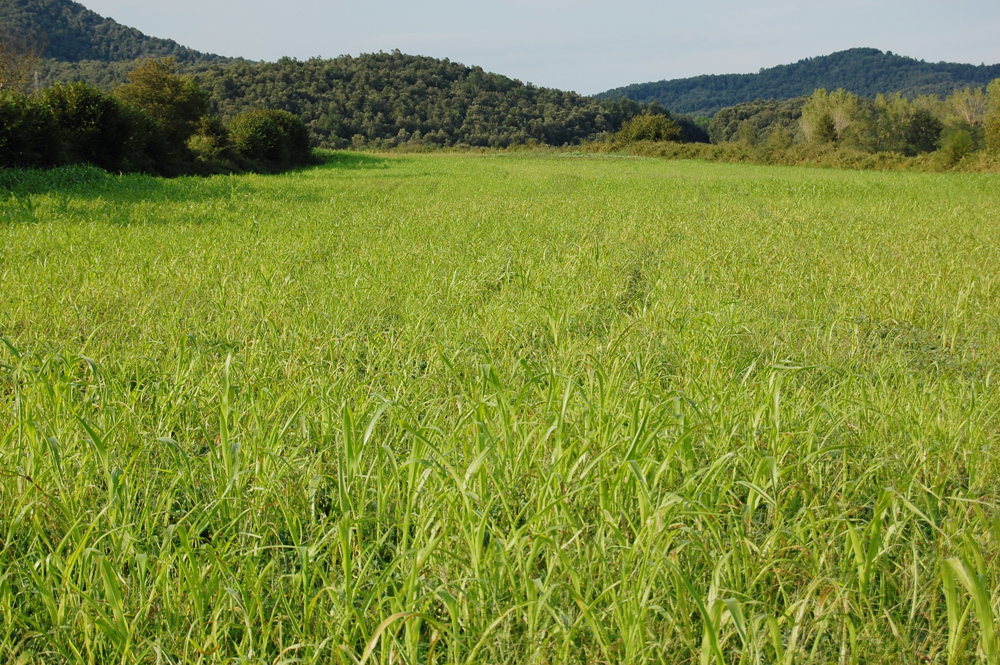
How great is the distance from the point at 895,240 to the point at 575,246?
14.9 ft

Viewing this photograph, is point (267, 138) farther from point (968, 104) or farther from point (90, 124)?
point (968, 104)

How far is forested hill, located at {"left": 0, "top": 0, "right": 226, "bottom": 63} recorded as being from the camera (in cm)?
7600

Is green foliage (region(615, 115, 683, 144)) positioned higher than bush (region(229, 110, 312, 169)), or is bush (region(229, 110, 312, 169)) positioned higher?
green foliage (region(615, 115, 683, 144))

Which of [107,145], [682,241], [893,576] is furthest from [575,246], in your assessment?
[107,145]

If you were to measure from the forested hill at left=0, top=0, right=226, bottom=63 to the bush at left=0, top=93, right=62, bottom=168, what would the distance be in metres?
67.6

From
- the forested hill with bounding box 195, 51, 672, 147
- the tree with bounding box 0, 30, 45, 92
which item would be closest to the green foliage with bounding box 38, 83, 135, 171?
the tree with bounding box 0, 30, 45, 92

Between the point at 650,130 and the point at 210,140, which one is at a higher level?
the point at 650,130

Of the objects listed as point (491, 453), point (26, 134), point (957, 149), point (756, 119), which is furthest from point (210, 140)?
point (756, 119)

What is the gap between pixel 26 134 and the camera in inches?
577

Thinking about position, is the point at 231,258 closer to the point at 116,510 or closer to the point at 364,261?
the point at 364,261

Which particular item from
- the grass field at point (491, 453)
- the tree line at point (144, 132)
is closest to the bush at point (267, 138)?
the tree line at point (144, 132)

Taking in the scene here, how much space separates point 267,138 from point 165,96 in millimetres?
4219

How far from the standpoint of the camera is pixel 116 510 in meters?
1.77

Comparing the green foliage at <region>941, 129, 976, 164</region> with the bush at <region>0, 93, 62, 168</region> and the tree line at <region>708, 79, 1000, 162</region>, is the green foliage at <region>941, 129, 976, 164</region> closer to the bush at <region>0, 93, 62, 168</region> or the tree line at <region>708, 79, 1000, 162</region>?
the tree line at <region>708, 79, 1000, 162</region>
